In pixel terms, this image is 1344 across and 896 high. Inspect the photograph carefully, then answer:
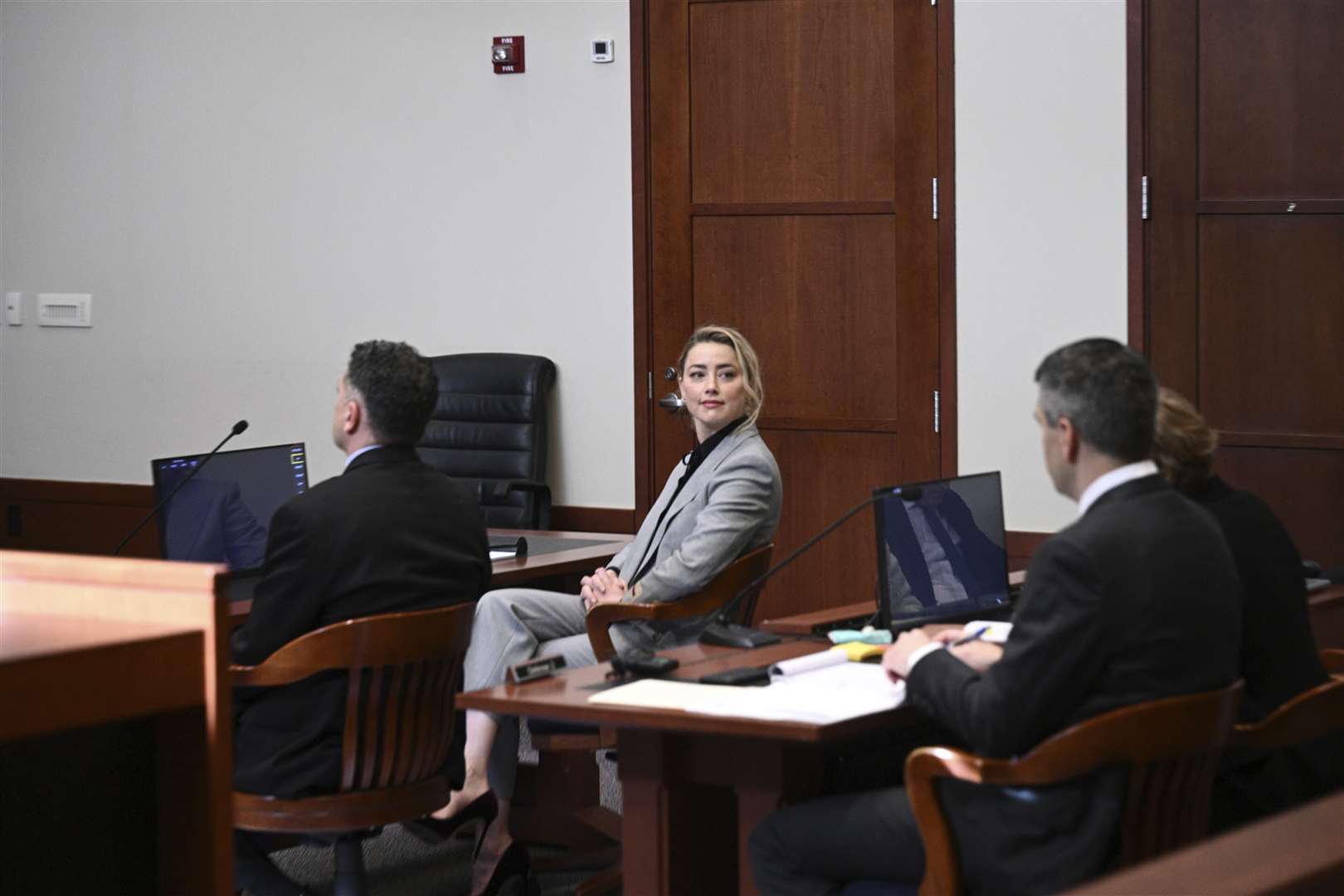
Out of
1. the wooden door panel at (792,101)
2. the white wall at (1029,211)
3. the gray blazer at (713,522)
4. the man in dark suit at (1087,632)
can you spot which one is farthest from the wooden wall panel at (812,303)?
the man in dark suit at (1087,632)

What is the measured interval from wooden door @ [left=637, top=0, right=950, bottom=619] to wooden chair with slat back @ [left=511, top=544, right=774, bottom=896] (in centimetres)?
164

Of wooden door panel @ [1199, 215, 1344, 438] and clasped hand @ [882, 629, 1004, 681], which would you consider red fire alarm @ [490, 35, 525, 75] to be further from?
clasped hand @ [882, 629, 1004, 681]

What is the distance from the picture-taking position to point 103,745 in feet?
5.65

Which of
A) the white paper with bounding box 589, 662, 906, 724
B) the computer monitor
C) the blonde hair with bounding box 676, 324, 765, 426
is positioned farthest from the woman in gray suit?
the white paper with bounding box 589, 662, 906, 724

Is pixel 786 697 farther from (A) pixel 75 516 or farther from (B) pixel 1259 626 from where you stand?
(A) pixel 75 516

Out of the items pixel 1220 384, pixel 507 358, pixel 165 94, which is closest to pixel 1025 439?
pixel 1220 384

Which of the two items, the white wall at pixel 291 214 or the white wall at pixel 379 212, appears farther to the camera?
the white wall at pixel 291 214

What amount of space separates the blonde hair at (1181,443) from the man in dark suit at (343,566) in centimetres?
124

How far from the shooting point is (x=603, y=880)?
357 cm

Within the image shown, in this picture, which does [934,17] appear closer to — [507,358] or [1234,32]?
[1234,32]

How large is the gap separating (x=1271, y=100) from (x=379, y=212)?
3112 millimetres

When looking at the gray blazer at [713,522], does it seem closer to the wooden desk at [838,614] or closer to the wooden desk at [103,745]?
the wooden desk at [838,614]

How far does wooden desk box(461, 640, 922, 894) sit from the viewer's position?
2.53 m

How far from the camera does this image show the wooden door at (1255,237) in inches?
191
